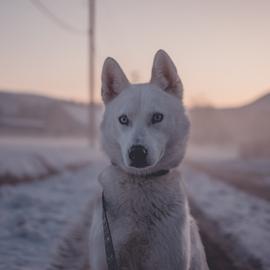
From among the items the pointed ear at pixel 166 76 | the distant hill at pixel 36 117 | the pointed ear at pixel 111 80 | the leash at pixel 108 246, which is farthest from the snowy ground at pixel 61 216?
the distant hill at pixel 36 117

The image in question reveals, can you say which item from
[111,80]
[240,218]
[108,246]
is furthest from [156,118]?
[240,218]

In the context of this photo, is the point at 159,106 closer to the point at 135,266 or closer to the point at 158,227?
the point at 158,227

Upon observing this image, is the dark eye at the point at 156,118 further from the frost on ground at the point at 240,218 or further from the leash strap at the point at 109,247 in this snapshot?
the frost on ground at the point at 240,218

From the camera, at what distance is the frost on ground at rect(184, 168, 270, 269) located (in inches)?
201

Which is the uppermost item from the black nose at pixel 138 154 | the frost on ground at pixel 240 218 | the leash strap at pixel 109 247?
the black nose at pixel 138 154

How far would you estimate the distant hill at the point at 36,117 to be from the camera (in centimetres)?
3662

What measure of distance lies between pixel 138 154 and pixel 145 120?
0.40 metres

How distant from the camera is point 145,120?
10.8 ft

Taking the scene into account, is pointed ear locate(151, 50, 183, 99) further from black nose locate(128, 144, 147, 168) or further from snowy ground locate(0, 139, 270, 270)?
snowy ground locate(0, 139, 270, 270)

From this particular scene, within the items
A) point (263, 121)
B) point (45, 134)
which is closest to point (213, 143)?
point (263, 121)

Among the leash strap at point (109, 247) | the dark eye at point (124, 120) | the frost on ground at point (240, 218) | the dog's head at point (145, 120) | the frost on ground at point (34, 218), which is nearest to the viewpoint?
the leash strap at point (109, 247)

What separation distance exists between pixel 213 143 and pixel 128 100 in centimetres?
6390

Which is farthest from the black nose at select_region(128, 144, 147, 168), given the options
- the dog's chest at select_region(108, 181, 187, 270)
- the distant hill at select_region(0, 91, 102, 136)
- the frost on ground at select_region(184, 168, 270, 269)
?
the distant hill at select_region(0, 91, 102, 136)

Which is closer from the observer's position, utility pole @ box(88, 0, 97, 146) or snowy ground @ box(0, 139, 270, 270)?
snowy ground @ box(0, 139, 270, 270)
